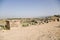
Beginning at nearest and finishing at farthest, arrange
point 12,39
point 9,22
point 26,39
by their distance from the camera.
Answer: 1. point 26,39
2. point 12,39
3. point 9,22

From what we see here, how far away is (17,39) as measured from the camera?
9.84m

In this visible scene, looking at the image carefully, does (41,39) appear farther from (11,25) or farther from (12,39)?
(11,25)

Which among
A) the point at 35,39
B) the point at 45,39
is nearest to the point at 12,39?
the point at 35,39

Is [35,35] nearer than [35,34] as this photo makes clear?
Yes

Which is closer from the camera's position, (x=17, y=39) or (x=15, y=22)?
(x=17, y=39)

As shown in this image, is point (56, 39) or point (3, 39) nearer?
point (56, 39)

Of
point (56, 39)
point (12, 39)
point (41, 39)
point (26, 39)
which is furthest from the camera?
point (12, 39)

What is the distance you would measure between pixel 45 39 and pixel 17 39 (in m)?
2.59

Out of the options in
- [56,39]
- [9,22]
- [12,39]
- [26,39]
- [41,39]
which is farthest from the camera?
[9,22]

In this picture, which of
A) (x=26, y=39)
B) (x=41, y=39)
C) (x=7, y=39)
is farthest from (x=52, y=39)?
(x=7, y=39)

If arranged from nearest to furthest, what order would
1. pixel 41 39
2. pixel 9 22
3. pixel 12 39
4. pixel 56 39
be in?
pixel 56 39, pixel 41 39, pixel 12 39, pixel 9 22

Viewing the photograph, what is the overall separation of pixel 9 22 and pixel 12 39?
960cm

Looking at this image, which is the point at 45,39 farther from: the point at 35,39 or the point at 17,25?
the point at 17,25

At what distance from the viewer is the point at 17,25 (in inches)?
809
